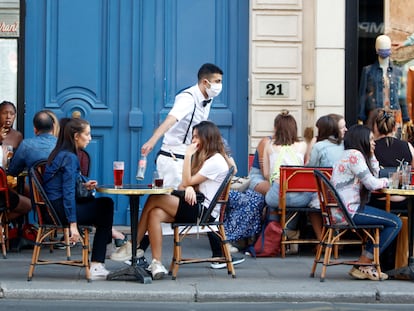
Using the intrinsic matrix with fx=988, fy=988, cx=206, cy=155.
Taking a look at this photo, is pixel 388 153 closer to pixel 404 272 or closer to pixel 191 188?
pixel 404 272

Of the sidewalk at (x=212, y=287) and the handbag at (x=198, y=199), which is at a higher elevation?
the handbag at (x=198, y=199)

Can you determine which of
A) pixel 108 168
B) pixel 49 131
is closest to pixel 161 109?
pixel 108 168

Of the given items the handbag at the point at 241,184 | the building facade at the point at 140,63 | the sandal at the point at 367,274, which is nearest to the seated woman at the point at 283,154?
the handbag at the point at 241,184

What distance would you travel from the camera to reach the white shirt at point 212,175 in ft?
29.7

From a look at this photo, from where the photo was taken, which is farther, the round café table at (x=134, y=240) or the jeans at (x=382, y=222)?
the jeans at (x=382, y=222)

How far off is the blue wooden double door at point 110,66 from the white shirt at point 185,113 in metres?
1.88

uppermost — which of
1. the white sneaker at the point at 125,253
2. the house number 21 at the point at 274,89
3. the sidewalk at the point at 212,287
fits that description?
the house number 21 at the point at 274,89

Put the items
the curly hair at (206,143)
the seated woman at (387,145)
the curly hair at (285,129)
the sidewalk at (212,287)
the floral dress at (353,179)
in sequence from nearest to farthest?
the sidewalk at (212,287) < the floral dress at (353,179) < the curly hair at (206,143) < the seated woman at (387,145) < the curly hair at (285,129)

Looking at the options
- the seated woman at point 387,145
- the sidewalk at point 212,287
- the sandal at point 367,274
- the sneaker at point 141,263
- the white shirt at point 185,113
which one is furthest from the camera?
the seated woman at point 387,145

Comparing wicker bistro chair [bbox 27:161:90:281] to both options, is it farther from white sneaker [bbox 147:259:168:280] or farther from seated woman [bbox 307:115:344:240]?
seated woman [bbox 307:115:344:240]

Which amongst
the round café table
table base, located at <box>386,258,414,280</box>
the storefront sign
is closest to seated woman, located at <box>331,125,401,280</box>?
table base, located at <box>386,258,414,280</box>

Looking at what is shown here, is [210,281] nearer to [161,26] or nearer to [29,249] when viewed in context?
[29,249]

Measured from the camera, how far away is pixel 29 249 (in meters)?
10.7

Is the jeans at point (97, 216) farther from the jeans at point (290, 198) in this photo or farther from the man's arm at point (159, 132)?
the jeans at point (290, 198)
